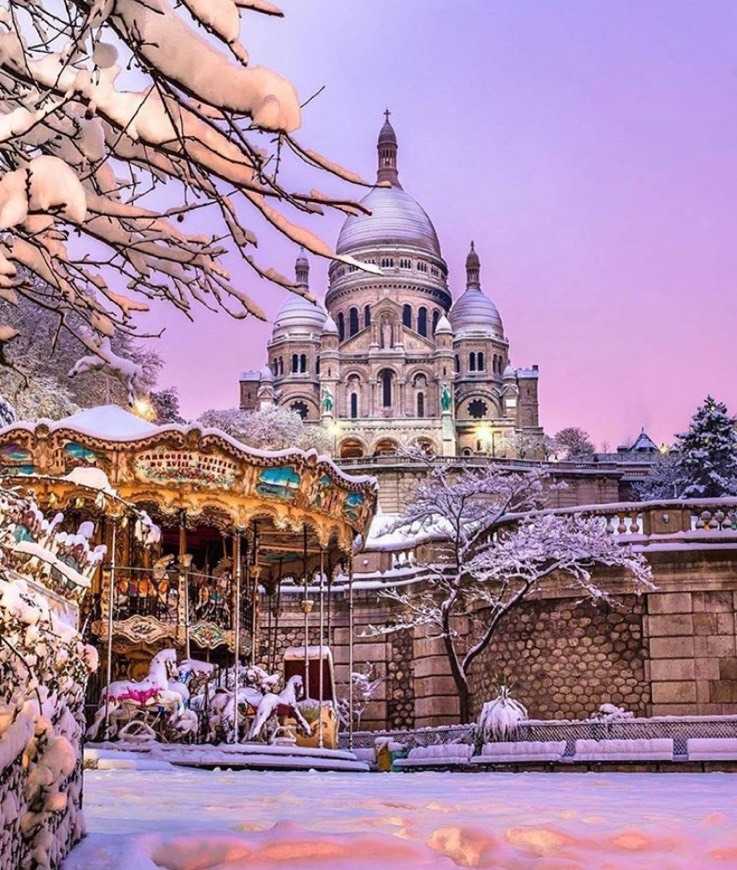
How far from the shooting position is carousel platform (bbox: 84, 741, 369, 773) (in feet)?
45.6

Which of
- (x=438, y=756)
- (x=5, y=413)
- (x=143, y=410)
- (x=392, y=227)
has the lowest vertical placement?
(x=438, y=756)

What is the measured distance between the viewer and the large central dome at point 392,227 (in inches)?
4040

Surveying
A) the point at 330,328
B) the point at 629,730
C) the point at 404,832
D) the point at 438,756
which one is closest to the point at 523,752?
the point at 629,730

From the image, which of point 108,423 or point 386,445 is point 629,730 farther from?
point 386,445

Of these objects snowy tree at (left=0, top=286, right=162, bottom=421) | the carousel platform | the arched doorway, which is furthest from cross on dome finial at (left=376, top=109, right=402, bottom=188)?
the carousel platform

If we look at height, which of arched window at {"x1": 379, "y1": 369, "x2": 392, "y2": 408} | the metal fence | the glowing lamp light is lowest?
the metal fence

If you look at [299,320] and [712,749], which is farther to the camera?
[299,320]

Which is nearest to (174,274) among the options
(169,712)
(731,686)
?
(169,712)

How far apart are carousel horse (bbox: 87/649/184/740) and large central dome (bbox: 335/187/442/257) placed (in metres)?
86.0

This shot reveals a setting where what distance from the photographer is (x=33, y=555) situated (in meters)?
5.18

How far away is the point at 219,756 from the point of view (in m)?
15.1

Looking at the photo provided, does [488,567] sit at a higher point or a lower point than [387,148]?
lower

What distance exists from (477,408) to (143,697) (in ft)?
266

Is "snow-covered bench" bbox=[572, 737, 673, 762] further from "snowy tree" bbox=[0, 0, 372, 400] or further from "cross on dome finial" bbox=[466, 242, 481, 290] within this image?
"cross on dome finial" bbox=[466, 242, 481, 290]
